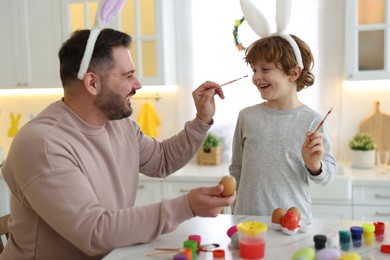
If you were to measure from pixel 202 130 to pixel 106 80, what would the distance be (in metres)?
0.44

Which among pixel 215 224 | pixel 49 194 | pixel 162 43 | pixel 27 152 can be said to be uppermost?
pixel 162 43

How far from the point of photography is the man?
1.25 m

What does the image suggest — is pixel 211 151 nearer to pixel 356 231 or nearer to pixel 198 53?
pixel 198 53

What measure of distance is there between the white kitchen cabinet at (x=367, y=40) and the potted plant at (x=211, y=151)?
0.97 meters

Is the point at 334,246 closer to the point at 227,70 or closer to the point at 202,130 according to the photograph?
the point at 202,130

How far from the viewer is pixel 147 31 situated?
3041mm

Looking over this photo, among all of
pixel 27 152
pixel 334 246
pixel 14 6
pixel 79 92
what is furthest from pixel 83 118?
pixel 14 6

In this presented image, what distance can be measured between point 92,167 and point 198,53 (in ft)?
6.43

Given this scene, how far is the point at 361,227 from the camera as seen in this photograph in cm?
132

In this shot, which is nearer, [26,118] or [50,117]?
[50,117]

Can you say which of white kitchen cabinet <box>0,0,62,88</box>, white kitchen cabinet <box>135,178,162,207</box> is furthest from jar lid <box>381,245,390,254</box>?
white kitchen cabinet <box>0,0,62,88</box>

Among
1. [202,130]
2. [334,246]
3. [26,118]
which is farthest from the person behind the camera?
[26,118]

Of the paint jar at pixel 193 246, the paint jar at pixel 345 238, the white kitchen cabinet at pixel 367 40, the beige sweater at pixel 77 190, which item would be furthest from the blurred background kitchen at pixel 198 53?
the paint jar at pixel 193 246

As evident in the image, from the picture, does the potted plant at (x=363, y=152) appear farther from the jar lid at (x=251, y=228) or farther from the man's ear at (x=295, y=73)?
the jar lid at (x=251, y=228)
